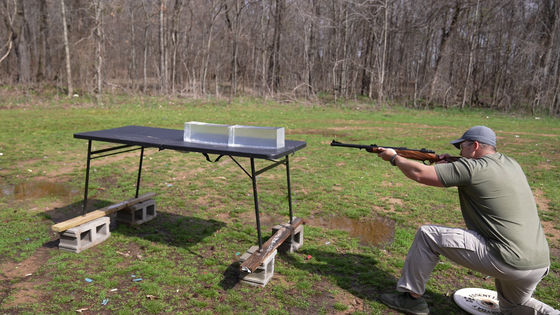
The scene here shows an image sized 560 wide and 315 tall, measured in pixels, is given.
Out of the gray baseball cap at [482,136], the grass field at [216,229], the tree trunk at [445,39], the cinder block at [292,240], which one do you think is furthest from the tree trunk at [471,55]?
the gray baseball cap at [482,136]

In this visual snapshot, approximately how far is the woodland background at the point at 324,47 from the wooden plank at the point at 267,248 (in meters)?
18.4

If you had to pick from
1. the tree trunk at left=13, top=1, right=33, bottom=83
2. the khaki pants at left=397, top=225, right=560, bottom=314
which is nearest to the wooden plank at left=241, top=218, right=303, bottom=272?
the khaki pants at left=397, top=225, right=560, bottom=314

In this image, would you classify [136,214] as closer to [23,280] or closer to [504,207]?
[23,280]

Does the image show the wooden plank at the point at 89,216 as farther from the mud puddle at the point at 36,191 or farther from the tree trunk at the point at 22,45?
the tree trunk at the point at 22,45

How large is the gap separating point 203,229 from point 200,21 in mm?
29540

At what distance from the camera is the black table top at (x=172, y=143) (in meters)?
3.48

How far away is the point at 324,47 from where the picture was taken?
30.6 metres

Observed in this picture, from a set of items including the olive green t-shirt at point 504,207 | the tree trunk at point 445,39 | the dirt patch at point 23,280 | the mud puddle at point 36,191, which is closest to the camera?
the olive green t-shirt at point 504,207

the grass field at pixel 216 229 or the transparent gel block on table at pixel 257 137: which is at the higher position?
the transparent gel block on table at pixel 257 137

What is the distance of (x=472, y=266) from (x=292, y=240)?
194 centimetres

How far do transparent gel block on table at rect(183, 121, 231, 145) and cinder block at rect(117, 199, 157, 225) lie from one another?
4.84ft

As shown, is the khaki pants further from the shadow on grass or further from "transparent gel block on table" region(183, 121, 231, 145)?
"transparent gel block on table" region(183, 121, 231, 145)

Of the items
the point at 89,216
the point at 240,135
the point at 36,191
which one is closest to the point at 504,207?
the point at 240,135

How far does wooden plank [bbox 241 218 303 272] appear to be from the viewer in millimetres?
3449
